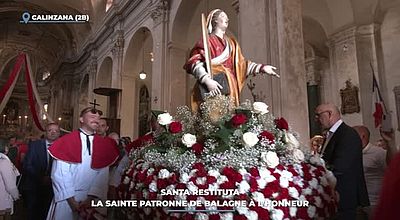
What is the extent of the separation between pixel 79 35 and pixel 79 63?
1755 millimetres

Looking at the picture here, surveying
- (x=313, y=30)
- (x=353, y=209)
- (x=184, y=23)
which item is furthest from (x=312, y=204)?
(x=313, y=30)

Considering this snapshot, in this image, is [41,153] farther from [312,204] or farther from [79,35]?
[79,35]

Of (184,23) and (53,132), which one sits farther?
(184,23)

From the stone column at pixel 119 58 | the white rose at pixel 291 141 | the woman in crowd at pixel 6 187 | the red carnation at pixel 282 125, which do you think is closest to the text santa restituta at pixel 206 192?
the white rose at pixel 291 141

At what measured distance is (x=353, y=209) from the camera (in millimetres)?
2871

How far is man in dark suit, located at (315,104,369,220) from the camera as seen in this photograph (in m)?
2.85

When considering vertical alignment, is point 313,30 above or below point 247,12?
above

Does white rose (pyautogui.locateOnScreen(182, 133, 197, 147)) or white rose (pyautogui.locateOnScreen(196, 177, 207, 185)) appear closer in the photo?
white rose (pyautogui.locateOnScreen(196, 177, 207, 185))

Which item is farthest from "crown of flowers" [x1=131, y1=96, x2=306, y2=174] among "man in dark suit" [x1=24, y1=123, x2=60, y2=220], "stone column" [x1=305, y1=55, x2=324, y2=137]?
"stone column" [x1=305, y1=55, x2=324, y2=137]

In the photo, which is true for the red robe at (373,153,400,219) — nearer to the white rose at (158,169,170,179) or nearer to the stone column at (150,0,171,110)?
the white rose at (158,169,170,179)

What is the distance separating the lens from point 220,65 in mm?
3051

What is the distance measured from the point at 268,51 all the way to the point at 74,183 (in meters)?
4.17

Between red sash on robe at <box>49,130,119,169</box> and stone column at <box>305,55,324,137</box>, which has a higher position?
stone column at <box>305,55,324,137</box>

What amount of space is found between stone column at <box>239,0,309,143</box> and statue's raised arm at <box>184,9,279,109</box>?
9.12ft
